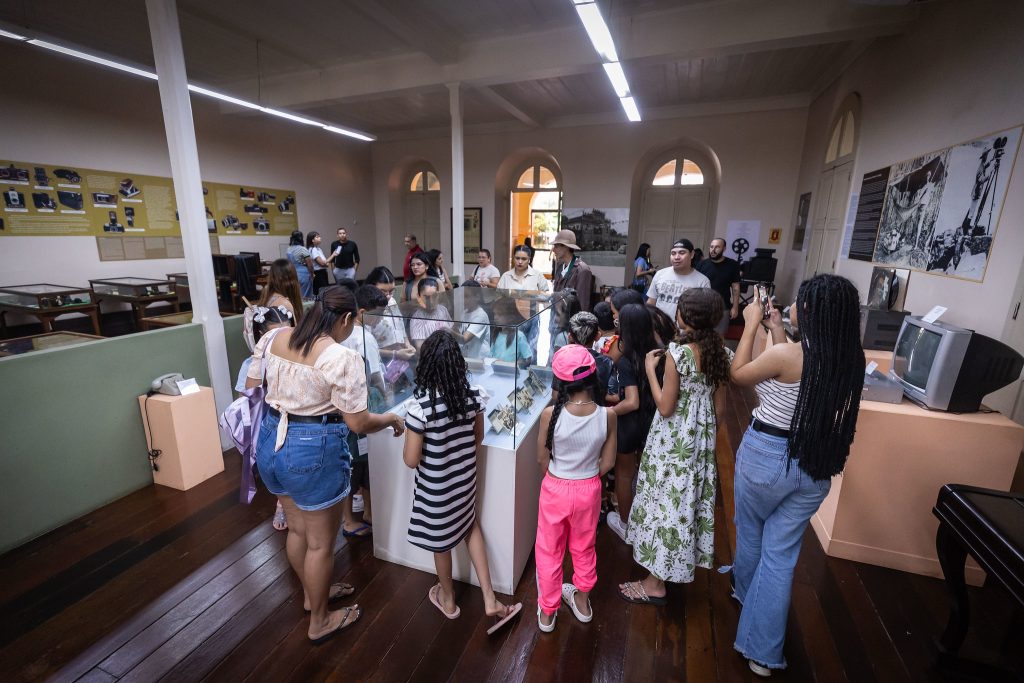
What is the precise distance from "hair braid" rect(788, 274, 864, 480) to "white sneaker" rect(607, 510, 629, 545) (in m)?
1.32

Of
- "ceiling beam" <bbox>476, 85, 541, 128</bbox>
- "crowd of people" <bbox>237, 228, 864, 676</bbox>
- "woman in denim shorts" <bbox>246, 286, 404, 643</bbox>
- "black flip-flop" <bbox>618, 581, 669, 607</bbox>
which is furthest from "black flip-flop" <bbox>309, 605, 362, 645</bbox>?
"ceiling beam" <bbox>476, 85, 541, 128</bbox>

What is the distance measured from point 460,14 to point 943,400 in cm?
561

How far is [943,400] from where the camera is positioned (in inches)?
87.0

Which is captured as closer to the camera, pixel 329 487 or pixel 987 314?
pixel 329 487

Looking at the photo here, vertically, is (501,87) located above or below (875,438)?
above

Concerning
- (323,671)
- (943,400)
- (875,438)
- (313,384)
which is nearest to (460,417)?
(313,384)

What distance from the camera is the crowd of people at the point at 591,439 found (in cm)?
159

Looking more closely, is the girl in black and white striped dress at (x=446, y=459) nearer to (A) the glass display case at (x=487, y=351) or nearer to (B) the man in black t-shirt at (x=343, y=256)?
(A) the glass display case at (x=487, y=351)

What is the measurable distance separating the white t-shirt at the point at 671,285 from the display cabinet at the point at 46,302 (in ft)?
22.6

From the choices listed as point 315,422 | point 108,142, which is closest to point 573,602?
point 315,422

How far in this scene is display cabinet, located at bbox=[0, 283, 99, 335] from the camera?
5.30 meters

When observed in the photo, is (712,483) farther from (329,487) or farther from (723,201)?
(723,201)

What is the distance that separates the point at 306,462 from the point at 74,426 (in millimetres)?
2100

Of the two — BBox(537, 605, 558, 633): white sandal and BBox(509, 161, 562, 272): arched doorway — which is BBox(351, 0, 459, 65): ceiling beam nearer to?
BBox(509, 161, 562, 272): arched doorway
